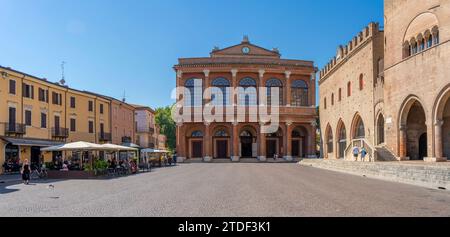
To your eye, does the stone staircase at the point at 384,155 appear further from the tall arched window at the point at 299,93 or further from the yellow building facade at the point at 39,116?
the tall arched window at the point at 299,93

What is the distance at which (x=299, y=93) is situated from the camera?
173ft

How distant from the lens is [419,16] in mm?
24219

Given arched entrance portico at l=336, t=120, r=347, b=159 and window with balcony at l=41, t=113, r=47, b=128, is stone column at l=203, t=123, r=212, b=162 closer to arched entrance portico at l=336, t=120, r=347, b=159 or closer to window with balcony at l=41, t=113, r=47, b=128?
arched entrance portico at l=336, t=120, r=347, b=159

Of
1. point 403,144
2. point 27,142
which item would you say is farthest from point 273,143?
point 27,142

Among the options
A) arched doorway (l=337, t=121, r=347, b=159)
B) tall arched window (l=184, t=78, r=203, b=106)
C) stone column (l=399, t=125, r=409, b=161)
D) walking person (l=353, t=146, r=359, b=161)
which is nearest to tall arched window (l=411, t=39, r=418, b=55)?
stone column (l=399, t=125, r=409, b=161)

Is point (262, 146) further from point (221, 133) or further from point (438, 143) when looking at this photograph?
point (438, 143)

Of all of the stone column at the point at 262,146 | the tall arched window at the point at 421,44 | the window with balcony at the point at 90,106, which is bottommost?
the stone column at the point at 262,146

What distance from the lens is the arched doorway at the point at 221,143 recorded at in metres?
52.0

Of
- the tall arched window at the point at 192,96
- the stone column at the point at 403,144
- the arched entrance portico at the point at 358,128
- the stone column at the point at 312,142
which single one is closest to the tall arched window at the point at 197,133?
the tall arched window at the point at 192,96

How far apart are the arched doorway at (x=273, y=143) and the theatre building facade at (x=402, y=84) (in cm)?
1399

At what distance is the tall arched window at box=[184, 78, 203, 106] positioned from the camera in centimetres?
5063

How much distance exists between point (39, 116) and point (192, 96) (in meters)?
22.1

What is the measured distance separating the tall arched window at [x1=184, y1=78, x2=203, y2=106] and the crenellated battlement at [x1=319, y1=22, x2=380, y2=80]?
15.9 m
